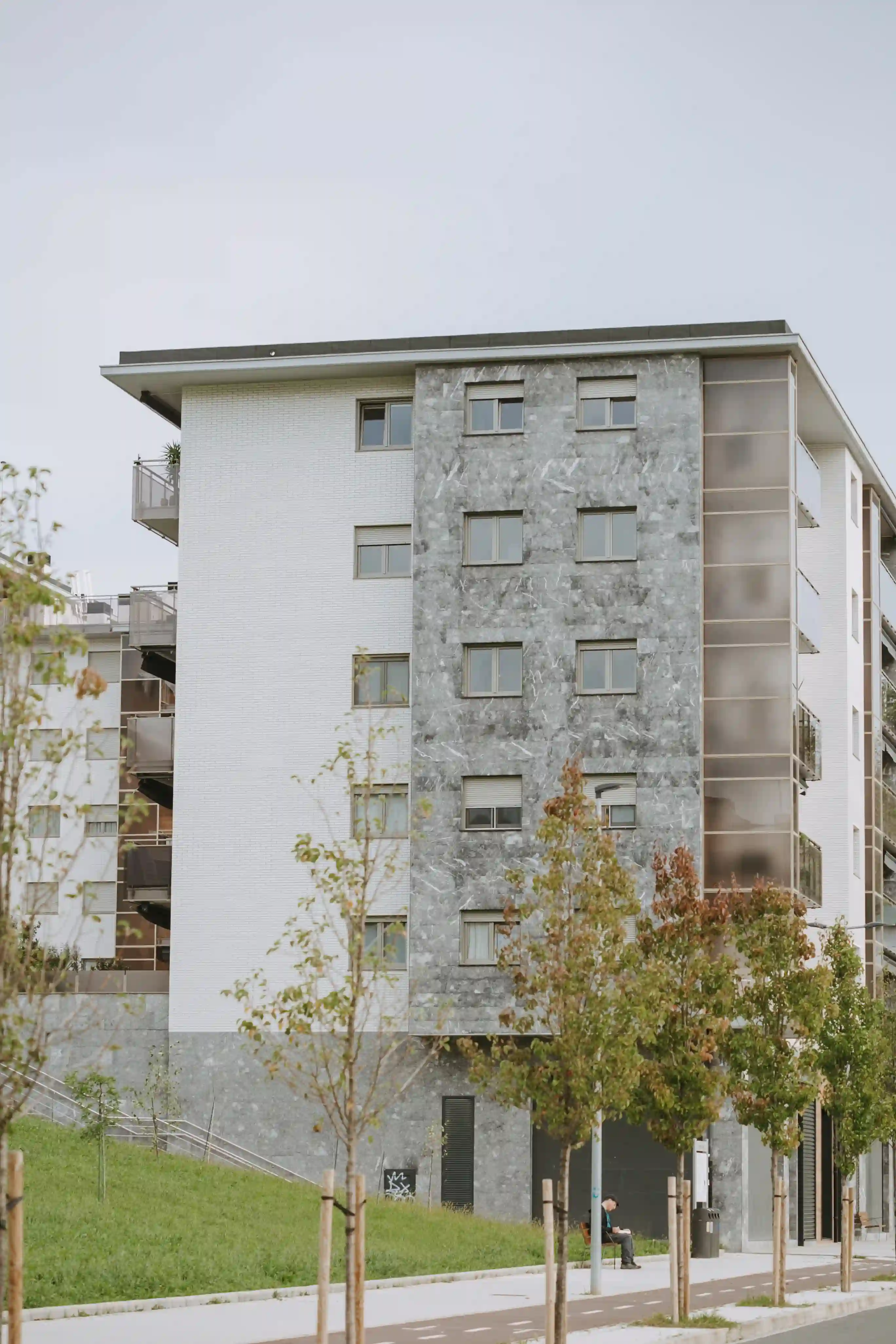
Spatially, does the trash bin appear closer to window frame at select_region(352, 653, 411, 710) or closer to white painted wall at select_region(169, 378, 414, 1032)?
white painted wall at select_region(169, 378, 414, 1032)

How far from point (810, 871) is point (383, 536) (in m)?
12.9

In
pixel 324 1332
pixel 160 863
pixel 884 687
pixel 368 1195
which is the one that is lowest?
pixel 368 1195

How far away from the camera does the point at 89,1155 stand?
117 feet

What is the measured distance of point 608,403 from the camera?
158ft

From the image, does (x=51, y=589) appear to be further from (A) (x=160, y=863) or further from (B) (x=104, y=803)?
(B) (x=104, y=803)

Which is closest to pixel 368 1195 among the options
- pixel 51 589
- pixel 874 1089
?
pixel 874 1089

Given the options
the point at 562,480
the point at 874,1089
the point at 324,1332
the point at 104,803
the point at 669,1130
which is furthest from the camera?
the point at 104,803

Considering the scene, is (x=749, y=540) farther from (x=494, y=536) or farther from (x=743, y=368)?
(x=494, y=536)

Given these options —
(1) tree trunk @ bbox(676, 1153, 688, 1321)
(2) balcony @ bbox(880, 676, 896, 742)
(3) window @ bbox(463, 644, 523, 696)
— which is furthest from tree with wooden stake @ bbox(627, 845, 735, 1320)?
(2) balcony @ bbox(880, 676, 896, 742)

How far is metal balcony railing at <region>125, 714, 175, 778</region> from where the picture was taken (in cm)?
4997

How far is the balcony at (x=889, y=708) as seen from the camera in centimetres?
6456

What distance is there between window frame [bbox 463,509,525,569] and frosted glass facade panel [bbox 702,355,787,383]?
18.3ft

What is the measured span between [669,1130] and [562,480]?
24.8 m

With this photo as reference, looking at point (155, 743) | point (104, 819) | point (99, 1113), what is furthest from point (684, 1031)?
point (104, 819)
